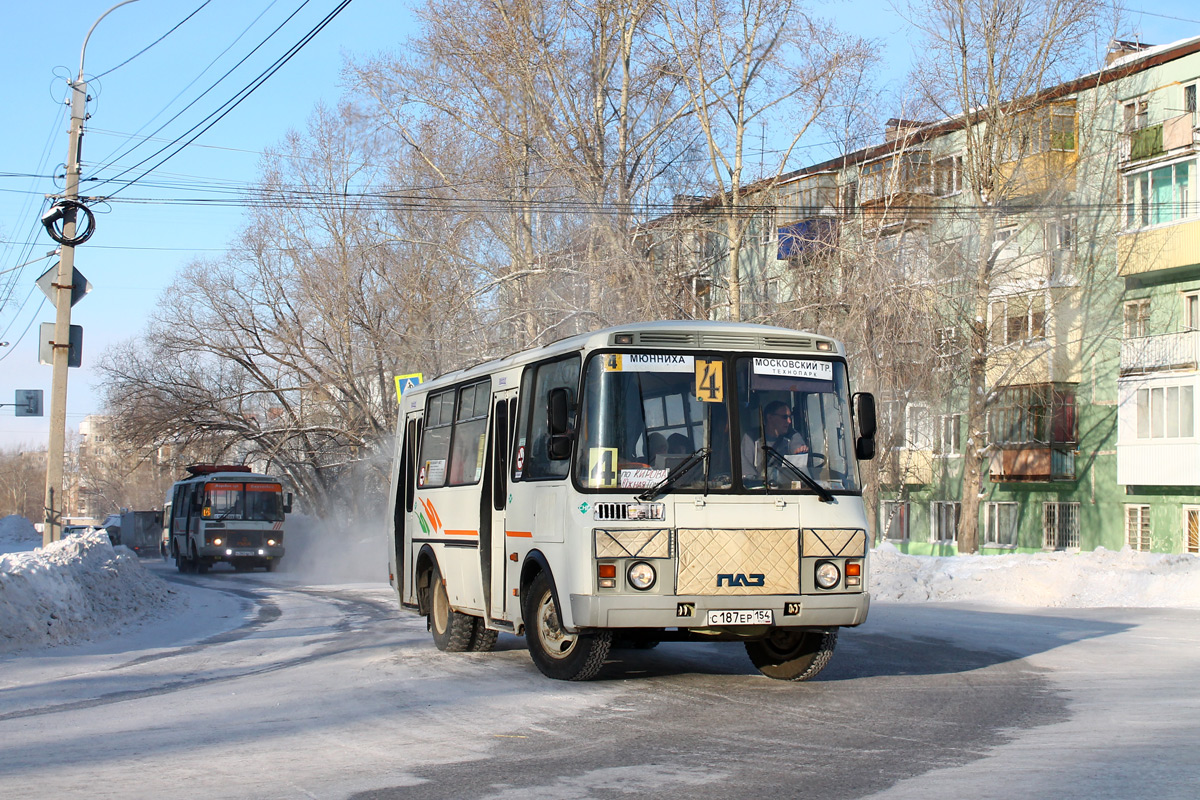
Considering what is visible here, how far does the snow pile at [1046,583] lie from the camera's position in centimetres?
2050

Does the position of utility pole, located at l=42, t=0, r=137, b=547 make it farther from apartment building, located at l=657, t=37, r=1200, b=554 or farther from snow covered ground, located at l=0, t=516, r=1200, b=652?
apartment building, located at l=657, t=37, r=1200, b=554

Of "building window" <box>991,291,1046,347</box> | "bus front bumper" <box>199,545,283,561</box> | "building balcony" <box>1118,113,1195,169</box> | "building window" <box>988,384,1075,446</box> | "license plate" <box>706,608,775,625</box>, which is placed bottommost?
"bus front bumper" <box>199,545,283,561</box>

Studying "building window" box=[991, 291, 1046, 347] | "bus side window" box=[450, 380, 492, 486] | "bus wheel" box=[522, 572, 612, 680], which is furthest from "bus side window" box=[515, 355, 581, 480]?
"building window" box=[991, 291, 1046, 347]

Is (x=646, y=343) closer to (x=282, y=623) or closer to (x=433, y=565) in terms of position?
(x=433, y=565)

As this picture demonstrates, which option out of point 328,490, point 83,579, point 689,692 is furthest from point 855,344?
point 328,490

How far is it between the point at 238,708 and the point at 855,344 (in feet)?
64.6

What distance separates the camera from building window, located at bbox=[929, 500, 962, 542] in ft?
148

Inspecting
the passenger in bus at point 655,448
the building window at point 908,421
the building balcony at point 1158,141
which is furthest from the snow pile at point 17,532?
the passenger in bus at point 655,448

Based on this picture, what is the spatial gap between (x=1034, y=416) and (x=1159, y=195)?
7974 mm

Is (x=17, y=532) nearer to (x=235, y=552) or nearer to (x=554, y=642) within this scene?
(x=235, y=552)

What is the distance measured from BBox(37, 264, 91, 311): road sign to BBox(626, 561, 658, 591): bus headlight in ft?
47.5

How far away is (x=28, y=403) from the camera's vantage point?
26125 millimetres

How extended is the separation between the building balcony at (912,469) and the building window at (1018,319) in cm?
726

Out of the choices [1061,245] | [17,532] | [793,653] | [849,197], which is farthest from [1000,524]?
[17,532]
